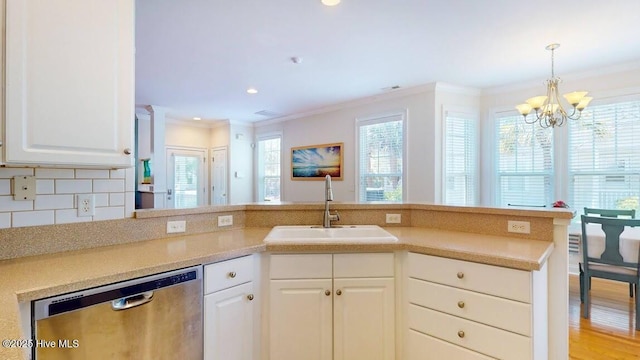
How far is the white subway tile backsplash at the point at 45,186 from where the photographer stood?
1.56 m

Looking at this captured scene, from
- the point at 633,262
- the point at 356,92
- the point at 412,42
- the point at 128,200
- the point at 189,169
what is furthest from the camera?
the point at 189,169

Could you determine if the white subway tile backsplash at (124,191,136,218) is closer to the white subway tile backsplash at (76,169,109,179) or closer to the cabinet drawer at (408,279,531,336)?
the white subway tile backsplash at (76,169,109,179)

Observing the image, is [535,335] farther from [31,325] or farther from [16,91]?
[16,91]

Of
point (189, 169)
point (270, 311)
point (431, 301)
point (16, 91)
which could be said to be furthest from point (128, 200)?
point (189, 169)

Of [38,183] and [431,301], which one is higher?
[38,183]

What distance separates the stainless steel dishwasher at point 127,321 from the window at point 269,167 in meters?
5.65

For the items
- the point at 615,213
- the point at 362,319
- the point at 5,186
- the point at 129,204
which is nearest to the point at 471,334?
the point at 362,319

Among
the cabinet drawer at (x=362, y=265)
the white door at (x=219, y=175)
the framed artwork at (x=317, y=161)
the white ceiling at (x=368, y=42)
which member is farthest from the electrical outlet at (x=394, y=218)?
the white door at (x=219, y=175)

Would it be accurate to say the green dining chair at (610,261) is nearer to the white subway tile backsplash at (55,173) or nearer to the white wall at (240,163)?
the white subway tile backsplash at (55,173)

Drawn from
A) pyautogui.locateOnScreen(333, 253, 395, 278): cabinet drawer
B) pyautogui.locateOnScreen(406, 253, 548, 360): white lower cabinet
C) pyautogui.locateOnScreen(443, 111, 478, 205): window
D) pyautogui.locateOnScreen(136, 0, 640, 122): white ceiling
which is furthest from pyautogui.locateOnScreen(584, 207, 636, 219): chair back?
pyautogui.locateOnScreen(333, 253, 395, 278): cabinet drawer

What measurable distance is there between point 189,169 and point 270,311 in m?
6.34

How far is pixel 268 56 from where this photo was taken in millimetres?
3533

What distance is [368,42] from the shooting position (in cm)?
316

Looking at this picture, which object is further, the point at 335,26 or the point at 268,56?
the point at 268,56
